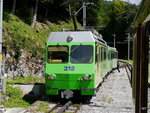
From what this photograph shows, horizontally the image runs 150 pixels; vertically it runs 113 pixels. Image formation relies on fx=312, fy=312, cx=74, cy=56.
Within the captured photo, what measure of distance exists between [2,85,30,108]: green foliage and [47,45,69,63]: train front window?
188 cm

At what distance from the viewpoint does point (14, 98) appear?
12.1m

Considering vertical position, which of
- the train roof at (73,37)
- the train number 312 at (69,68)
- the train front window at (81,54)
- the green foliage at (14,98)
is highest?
the train roof at (73,37)

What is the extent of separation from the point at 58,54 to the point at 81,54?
88 cm

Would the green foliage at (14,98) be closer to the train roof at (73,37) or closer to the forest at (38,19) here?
the train roof at (73,37)

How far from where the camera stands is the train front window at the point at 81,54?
11531mm

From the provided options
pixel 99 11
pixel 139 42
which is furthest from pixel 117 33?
pixel 139 42

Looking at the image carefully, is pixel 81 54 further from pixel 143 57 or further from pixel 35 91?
pixel 143 57

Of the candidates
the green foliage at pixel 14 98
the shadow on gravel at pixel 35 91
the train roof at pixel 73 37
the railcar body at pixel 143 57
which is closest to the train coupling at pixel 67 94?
the green foliage at pixel 14 98

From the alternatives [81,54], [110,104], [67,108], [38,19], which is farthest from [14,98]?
[38,19]

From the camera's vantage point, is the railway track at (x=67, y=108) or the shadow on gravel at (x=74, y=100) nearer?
the railway track at (x=67, y=108)

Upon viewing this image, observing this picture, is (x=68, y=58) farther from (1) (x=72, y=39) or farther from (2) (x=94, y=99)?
(2) (x=94, y=99)

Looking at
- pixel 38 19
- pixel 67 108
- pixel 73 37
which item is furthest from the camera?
pixel 38 19

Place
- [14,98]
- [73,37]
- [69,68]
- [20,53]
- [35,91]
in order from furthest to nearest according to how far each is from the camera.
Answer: [20,53], [35,91], [14,98], [73,37], [69,68]

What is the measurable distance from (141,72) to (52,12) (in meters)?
37.7
